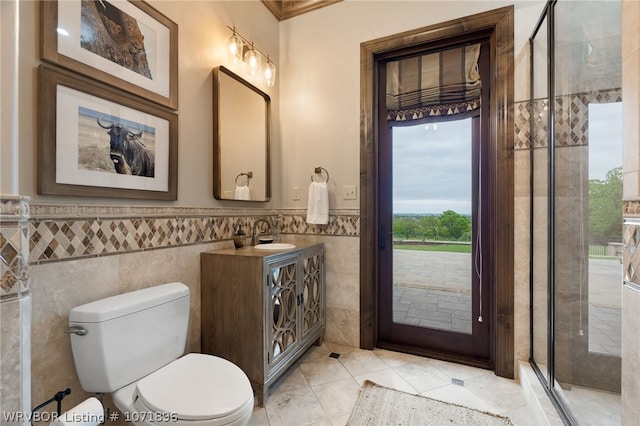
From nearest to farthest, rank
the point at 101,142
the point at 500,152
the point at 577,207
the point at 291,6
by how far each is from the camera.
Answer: the point at 101,142 < the point at 577,207 < the point at 500,152 < the point at 291,6

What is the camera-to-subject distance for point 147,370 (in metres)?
1.24

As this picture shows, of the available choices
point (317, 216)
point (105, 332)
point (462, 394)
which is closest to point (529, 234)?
point (462, 394)

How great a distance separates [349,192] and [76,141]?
5.44 ft

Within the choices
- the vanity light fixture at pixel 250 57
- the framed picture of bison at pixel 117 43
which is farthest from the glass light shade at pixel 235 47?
the framed picture of bison at pixel 117 43

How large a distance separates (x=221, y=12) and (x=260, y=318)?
77.6 inches

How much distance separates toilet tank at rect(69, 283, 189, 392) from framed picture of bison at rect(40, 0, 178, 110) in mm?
960

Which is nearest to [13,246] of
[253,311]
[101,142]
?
[101,142]

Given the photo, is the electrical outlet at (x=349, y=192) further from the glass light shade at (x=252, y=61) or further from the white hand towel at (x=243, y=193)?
the glass light shade at (x=252, y=61)

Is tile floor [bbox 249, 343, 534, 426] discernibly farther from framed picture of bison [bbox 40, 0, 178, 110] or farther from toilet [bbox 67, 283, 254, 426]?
framed picture of bison [bbox 40, 0, 178, 110]

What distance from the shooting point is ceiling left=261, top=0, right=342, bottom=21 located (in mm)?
2348

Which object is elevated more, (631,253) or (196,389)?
(631,253)

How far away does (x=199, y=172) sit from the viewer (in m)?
1.72

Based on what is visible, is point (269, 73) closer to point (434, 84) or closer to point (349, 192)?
point (349, 192)

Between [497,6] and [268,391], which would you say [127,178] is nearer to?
[268,391]
